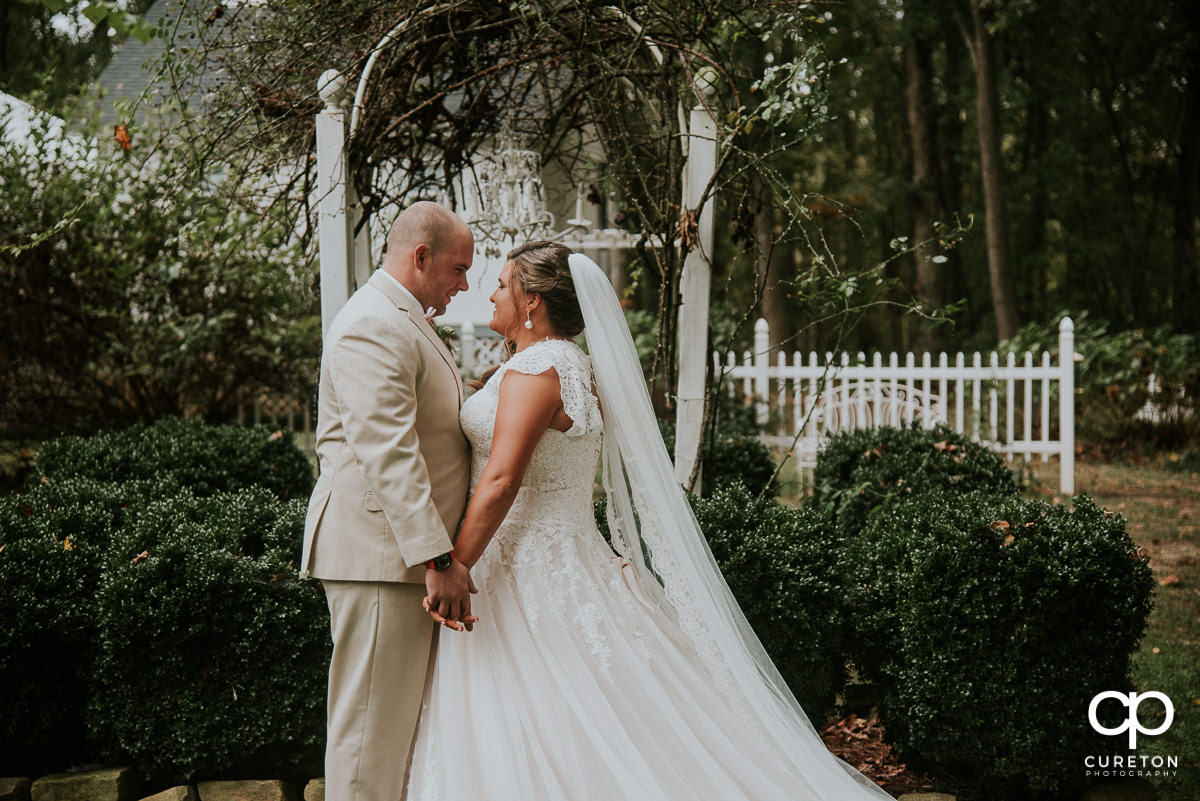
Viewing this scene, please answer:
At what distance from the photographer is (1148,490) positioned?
33.7ft

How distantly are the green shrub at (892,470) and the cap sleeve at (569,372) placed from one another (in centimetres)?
226

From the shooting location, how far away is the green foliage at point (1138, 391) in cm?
1236

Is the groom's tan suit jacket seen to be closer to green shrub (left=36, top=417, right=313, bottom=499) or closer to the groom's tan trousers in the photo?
the groom's tan trousers

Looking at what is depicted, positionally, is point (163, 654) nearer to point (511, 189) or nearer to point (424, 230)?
point (424, 230)

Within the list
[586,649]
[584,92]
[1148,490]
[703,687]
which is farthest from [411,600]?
[1148,490]

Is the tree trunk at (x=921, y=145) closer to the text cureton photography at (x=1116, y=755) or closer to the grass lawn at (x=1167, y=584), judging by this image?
the grass lawn at (x=1167, y=584)

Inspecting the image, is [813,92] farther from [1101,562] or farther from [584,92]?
[1101,562]

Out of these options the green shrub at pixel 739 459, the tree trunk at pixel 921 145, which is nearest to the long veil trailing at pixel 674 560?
the green shrub at pixel 739 459

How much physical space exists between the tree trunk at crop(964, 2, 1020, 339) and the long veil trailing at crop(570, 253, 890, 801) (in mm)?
13951

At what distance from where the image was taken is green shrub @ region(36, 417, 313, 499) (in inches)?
223

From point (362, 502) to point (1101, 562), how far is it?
2524mm

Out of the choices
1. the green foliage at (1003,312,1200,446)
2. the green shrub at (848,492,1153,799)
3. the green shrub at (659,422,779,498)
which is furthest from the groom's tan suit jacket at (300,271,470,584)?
the green foliage at (1003,312,1200,446)

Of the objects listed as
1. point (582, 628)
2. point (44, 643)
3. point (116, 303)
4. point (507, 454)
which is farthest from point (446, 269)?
point (116, 303)

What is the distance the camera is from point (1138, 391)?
1247 cm
